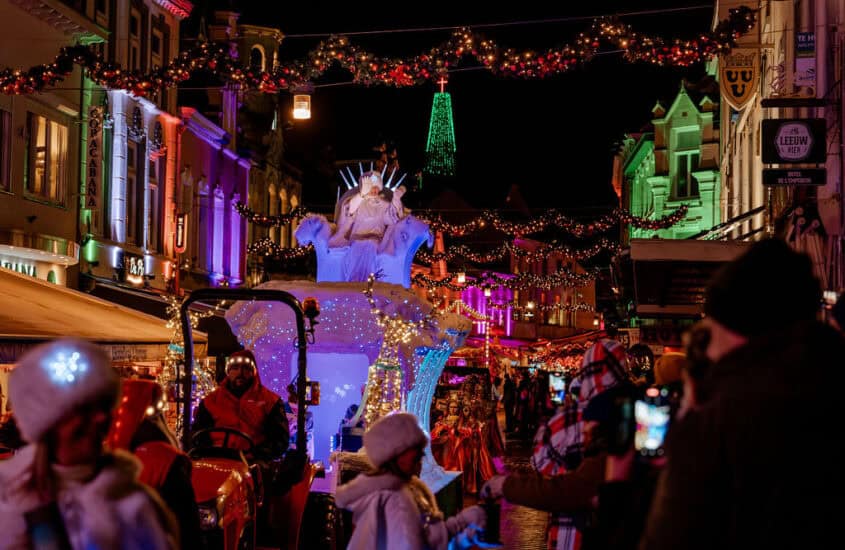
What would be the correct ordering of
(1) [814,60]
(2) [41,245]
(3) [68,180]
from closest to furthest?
(1) [814,60]
(2) [41,245]
(3) [68,180]

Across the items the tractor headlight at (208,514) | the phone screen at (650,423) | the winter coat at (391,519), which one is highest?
the phone screen at (650,423)

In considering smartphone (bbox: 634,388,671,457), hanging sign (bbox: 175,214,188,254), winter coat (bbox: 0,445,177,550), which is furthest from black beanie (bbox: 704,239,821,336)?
hanging sign (bbox: 175,214,188,254)

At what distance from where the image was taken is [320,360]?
14.7 m

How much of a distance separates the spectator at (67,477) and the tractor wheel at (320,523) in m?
7.00

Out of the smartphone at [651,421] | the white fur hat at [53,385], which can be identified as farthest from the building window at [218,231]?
the white fur hat at [53,385]

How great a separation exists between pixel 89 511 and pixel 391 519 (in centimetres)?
206

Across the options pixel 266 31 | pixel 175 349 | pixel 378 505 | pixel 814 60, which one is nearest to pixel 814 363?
pixel 378 505

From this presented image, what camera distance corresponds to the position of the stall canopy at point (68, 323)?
12.6 m

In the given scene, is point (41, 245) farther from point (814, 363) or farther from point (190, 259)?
point (814, 363)

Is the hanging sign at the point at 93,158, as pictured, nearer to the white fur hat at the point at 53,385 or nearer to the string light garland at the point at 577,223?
the string light garland at the point at 577,223

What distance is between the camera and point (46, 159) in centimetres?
2480

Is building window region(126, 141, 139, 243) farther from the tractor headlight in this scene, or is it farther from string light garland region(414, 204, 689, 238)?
the tractor headlight

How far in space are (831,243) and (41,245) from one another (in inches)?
644

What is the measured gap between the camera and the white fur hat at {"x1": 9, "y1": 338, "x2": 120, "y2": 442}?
3430mm
